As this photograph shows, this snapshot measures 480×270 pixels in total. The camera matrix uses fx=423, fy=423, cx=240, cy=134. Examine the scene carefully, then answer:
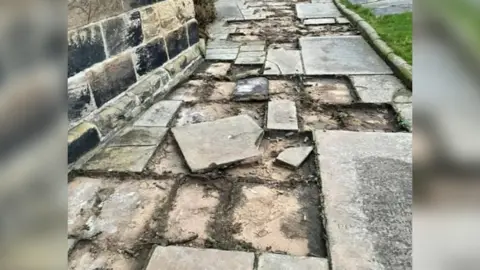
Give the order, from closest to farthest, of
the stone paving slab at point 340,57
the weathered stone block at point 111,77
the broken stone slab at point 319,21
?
1. the weathered stone block at point 111,77
2. the stone paving slab at point 340,57
3. the broken stone slab at point 319,21

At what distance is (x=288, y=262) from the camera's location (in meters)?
1.31

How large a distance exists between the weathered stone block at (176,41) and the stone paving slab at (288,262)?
1937 millimetres

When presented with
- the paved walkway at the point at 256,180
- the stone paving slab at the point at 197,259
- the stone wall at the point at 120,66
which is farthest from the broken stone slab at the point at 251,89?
the stone paving slab at the point at 197,259

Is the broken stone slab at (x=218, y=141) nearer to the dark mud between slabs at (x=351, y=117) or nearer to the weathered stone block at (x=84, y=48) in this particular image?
the dark mud between slabs at (x=351, y=117)

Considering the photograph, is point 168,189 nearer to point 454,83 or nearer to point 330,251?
point 330,251

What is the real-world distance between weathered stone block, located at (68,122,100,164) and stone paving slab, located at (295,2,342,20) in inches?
149

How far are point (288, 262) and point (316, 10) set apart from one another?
4938 mm

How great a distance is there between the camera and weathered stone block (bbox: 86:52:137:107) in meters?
2.11

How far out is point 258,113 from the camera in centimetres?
247

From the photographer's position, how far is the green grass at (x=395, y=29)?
323 centimetres

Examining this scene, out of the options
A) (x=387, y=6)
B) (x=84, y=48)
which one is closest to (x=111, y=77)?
(x=84, y=48)

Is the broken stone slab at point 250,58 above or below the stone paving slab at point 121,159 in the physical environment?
above

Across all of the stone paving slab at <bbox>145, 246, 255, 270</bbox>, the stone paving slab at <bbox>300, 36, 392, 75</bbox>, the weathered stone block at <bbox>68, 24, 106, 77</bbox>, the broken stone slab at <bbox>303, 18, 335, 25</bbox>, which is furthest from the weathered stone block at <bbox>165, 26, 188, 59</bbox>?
the broken stone slab at <bbox>303, 18, 335, 25</bbox>

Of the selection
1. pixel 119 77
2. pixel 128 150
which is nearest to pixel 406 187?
pixel 128 150
